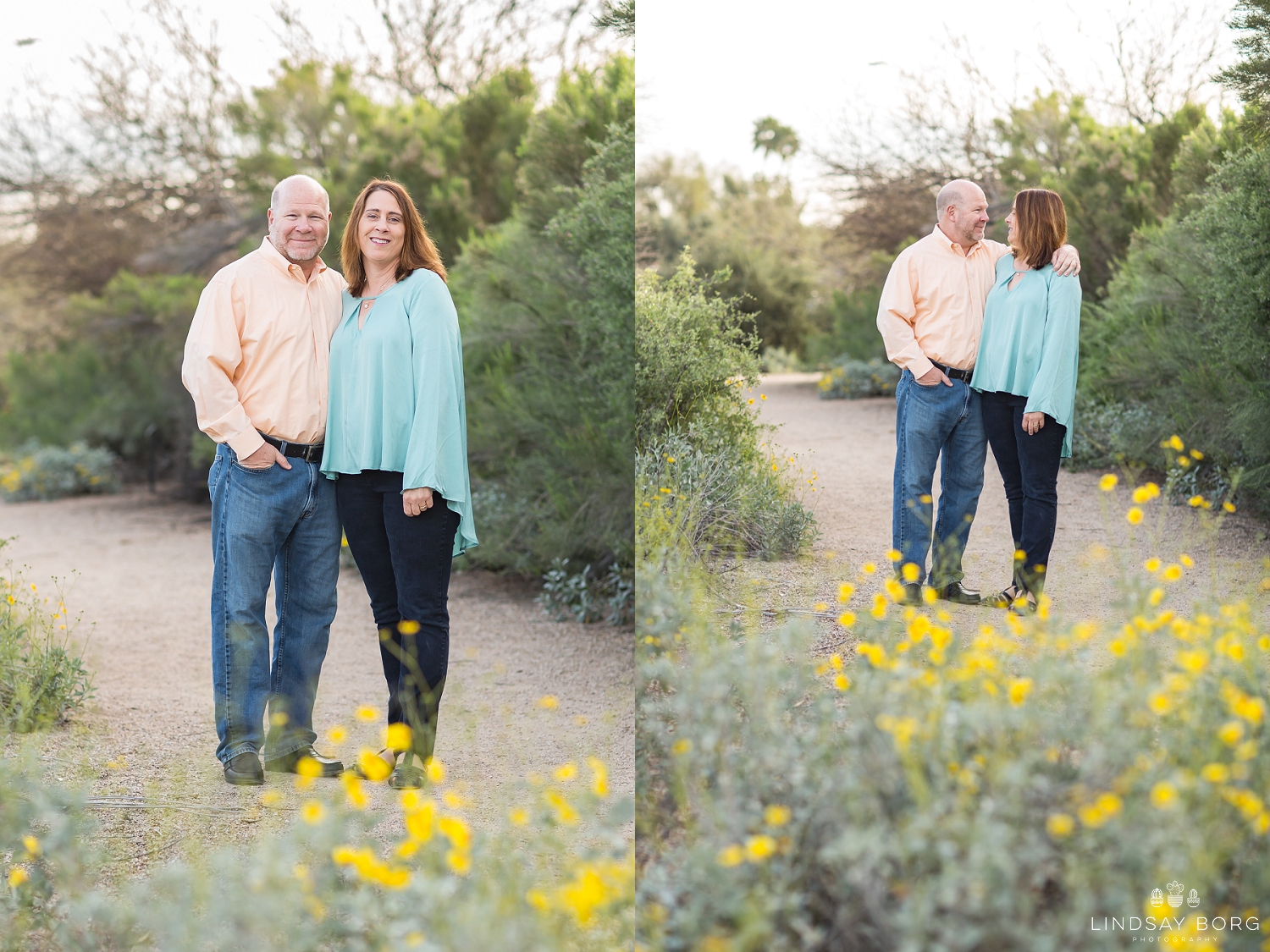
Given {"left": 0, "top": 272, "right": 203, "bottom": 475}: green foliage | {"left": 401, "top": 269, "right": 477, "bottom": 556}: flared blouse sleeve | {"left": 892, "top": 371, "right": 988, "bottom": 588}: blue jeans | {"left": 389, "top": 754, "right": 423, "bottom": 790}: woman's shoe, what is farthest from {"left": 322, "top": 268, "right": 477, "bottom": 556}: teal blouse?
{"left": 0, "top": 272, "right": 203, "bottom": 475}: green foliage

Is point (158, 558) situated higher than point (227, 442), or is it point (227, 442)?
point (227, 442)

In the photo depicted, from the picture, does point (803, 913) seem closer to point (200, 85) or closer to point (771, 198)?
point (771, 198)

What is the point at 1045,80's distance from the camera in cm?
257

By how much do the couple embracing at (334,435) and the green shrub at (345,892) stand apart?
1.91ft

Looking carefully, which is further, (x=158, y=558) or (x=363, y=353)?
(x=158, y=558)

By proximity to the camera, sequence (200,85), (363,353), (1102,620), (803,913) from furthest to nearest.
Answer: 1. (200,85)
2. (363,353)
3. (1102,620)
4. (803,913)

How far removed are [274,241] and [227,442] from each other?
2.03 feet

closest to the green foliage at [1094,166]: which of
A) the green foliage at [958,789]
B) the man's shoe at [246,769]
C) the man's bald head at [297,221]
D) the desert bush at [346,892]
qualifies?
the green foliage at [958,789]

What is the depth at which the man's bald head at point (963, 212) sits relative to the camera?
97.7 inches

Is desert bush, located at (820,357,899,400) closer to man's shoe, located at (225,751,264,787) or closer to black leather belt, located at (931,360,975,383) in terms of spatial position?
black leather belt, located at (931,360,975,383)

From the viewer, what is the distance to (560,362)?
19.0 feet

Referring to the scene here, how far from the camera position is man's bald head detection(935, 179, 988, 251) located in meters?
2.48

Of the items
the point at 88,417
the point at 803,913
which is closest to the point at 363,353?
the point at 803,913

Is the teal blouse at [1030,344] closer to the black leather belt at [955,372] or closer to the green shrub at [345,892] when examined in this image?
the black leather belt at [955,372]
